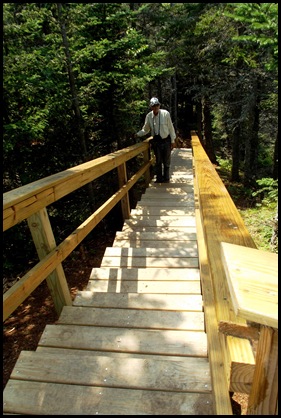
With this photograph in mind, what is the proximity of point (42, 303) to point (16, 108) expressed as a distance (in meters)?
4.21

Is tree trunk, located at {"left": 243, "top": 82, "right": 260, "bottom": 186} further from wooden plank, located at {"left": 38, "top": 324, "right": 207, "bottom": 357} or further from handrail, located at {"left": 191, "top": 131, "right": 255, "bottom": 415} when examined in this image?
handrail, located at {"left": 191, "top": 131, "right": 255, "bottom": 415}

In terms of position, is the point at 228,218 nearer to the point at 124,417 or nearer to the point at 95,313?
the point at 124,417

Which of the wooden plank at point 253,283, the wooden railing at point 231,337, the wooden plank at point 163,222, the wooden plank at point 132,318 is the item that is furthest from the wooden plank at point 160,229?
the wooden plank at point 253,283

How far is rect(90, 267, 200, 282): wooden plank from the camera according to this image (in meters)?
3.31

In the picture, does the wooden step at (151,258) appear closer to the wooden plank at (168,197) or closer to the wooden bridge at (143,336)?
the wooden bridge at (143,336)

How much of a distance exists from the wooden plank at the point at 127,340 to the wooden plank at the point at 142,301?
36 centimetres

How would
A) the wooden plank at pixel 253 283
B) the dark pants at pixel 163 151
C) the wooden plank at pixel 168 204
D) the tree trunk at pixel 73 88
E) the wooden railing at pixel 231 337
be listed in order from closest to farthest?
the wooden plank at pixel 253 283
the wooden railing at pixel 231 337
the wooden plank at pixel 168 204
the tree trunk at pixel 73 88
the dark pants at pixel 163 151

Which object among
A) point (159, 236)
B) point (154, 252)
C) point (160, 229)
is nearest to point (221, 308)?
point (154, 252)

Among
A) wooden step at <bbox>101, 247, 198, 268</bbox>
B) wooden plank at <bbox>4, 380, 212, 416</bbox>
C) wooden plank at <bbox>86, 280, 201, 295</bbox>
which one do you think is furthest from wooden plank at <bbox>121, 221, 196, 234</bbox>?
wooden plank at <bbox>4, 380, 212, 416</bbox>

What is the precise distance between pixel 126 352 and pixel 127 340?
0.10m

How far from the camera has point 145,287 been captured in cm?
320

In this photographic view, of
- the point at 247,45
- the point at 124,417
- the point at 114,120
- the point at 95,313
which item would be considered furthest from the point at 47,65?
the point at 247,45

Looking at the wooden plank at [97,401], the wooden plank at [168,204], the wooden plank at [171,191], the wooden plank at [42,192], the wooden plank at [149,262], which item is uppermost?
the wooden plank at [42,192]

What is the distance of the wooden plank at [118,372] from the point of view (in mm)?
1852
